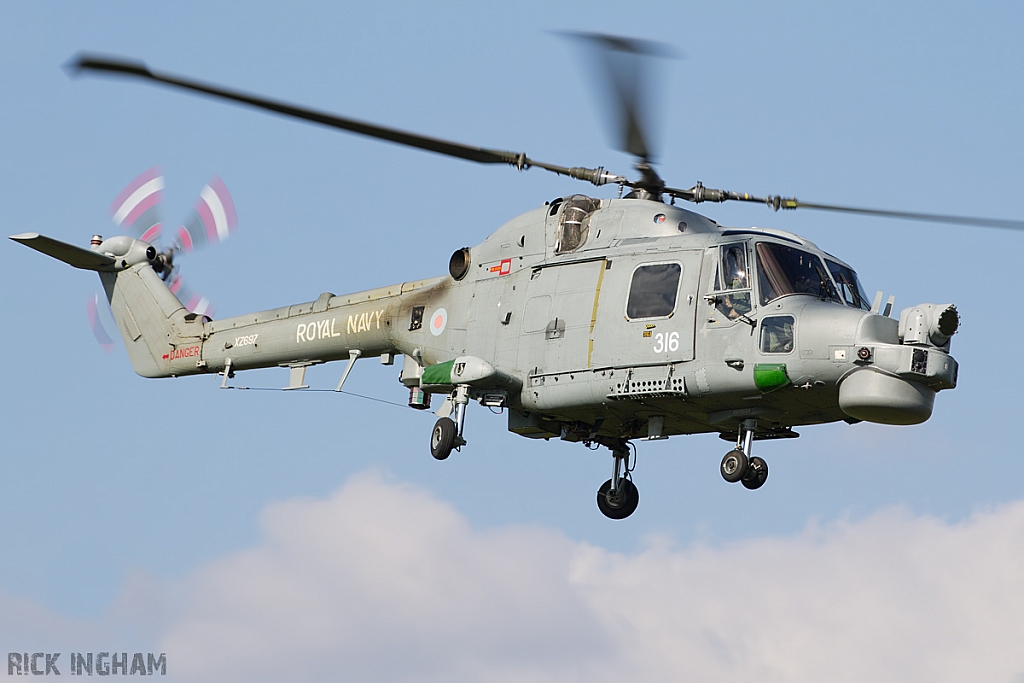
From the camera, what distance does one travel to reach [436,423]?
994 inches

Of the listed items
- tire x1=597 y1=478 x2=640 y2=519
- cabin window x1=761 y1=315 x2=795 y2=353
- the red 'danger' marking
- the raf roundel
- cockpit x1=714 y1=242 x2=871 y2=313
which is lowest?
tire x1=597 y1=478 x2=640 y2=519

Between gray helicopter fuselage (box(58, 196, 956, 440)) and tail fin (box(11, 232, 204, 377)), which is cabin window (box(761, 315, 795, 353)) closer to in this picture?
gray helicopter fuselage (box(58, 196, 956, 440))

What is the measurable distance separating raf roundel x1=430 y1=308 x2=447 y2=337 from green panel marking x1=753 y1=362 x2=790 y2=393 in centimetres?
646

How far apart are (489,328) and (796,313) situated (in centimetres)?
562

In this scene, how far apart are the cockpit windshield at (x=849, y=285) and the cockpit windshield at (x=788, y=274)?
0.28 meters

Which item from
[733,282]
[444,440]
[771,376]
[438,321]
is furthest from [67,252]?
[771,376]

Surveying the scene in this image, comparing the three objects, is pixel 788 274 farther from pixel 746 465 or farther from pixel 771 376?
pixel 746 465

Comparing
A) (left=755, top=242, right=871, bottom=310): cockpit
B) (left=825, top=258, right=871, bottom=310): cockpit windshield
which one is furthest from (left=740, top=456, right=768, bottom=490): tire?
(left=825, top=258, right=871, bottom=310): cockpit windshield

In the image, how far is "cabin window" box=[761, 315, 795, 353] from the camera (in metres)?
21.9

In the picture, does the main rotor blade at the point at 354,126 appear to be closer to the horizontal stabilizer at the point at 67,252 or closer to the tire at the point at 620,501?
the tire at the point at 620,501

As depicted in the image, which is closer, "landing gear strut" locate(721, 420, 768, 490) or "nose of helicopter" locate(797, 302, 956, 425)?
"nose of helicopter" locate(797, 302, 956, 425)

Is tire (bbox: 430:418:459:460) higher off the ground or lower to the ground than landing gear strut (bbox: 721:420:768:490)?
higher

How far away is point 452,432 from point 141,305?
34.7 feet

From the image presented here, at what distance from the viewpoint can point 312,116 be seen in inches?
769
